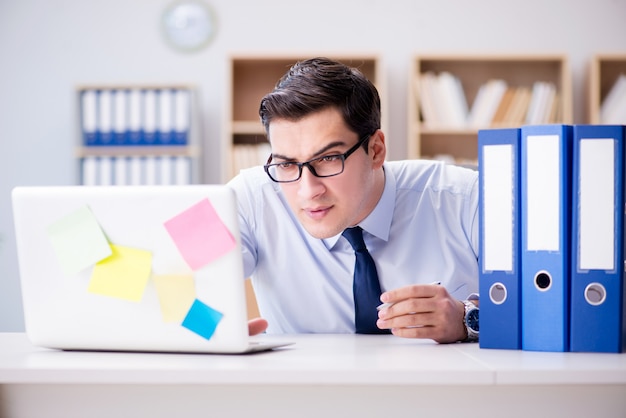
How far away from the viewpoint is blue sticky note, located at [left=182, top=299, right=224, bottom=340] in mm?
1133

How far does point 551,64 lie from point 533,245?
3.20 metres

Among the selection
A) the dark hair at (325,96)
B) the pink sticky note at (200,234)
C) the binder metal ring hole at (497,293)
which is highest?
the dark hair at (325,96)

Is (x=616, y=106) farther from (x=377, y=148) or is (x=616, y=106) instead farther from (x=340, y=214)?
(x=340, y=214)

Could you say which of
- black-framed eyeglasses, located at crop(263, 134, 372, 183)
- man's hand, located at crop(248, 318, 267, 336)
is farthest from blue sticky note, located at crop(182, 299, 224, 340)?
black-framed eyeglasses, located at crop(263, 134, 372, 183)

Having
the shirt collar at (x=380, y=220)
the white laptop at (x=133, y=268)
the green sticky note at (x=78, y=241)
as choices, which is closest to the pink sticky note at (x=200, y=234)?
the white laptop at (x=133, y=268)

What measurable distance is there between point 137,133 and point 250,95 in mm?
652

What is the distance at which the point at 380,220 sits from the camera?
1809 mm

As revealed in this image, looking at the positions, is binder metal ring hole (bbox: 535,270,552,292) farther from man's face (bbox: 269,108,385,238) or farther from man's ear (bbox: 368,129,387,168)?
man's ear (bbox: 368,129,387,168)

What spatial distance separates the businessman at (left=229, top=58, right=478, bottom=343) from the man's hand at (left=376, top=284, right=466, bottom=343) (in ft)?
0.97

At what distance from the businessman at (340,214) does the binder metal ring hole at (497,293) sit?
1.38ft
